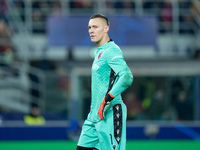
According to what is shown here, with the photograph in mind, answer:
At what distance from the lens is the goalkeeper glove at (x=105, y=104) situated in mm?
4788

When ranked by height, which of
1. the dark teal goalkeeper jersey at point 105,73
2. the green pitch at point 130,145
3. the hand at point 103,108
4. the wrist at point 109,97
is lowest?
the green pitch at point 130,145

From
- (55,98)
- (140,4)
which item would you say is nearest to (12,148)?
(55,98)

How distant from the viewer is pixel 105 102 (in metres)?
4.82

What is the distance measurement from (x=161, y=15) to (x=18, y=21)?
16.1 feet

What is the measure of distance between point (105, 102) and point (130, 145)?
7081 millimetres

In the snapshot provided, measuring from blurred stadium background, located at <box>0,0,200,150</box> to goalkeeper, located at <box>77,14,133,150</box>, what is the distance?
9.34 metres

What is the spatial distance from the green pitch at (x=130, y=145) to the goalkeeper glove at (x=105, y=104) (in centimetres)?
622

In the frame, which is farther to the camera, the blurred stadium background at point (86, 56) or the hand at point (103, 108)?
the blurred stadium background at point (86, 56)

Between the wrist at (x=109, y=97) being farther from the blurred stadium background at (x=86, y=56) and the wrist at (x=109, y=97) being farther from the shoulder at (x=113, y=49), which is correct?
the blurred stadium background at (x=86, y=56)

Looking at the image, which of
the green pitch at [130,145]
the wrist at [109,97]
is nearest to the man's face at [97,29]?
the wrist at [109,97]

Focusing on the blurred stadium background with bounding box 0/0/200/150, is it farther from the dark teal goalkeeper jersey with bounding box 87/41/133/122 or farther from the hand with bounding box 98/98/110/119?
the hand with bounding box 98/98/110/119

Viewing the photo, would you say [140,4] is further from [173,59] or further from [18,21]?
[18,21]

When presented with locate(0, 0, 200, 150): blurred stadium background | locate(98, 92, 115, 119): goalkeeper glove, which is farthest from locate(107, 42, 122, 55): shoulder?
locate(0, 0, 200, 150): blurred stadium background

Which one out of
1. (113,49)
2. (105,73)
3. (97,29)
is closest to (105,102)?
(105,73)
